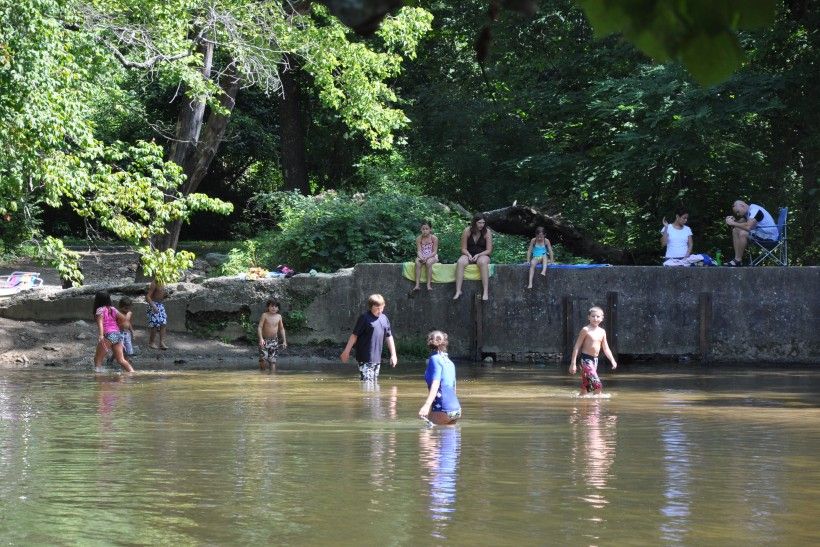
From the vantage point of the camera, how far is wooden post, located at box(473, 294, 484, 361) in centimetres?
2408

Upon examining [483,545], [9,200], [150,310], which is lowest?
[483,545]

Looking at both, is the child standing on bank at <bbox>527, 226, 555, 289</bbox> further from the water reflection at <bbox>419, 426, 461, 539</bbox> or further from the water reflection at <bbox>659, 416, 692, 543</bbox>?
the water reflection at <bbox>419, 426, 461, 539</bbox>

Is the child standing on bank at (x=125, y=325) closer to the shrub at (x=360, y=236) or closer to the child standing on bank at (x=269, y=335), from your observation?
the child standing on bank at (x=269, y=335)

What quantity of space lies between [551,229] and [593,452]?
1718 cm

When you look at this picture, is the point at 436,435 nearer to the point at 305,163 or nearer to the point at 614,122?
the point at 614,122

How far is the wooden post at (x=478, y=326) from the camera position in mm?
24078

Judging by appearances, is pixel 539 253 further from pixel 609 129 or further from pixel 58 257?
pixel 58 257

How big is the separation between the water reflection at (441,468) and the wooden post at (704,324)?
1150 centimetres

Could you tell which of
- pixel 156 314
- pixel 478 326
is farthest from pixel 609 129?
pixel 156 314

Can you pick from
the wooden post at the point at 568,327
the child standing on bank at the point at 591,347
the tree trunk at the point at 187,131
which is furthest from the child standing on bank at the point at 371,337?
the tree trunk at the point at 187,131

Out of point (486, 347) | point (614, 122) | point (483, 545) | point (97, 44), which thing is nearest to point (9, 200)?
point (97, 44)

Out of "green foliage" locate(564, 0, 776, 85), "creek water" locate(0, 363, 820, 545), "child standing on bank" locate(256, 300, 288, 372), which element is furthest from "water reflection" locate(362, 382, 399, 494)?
"green foliage" locate(564, 0, 776, 85)

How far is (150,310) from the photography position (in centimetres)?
2402

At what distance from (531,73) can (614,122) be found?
473cm
